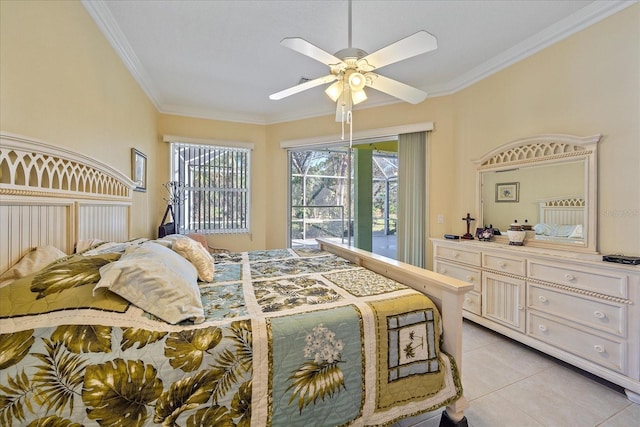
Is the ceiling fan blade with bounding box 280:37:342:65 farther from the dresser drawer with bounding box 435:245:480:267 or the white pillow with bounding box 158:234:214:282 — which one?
the dresser drawer with bounding box 435:245:480:267

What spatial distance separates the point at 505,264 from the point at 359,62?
214cm

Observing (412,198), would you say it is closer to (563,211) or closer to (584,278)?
(563,211)

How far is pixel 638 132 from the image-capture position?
6.11 ft

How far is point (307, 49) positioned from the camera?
5.16 feet

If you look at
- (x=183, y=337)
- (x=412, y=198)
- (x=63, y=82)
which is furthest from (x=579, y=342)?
(x=63, y=82)

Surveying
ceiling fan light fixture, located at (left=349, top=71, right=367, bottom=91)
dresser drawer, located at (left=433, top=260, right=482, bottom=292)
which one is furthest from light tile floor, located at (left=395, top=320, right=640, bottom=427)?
ceiling fan light fixture, located at (left=349, top=71, right=367, bottom=91)

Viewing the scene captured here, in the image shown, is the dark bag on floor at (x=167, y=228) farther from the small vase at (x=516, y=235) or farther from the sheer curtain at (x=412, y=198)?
the small vase at (x=516, y=235)

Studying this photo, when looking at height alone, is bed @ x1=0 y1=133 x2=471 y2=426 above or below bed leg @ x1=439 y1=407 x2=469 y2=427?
above

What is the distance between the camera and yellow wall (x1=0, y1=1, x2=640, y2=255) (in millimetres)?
1431

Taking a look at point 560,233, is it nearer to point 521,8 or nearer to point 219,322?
point 521,8

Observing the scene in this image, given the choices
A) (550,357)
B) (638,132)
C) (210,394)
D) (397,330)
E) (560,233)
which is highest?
(638,132)

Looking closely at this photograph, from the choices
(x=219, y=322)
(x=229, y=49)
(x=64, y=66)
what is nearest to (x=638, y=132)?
(x=219, y=322)

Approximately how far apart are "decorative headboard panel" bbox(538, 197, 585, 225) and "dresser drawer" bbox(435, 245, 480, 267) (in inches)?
25.2

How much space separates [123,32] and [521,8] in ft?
10.5
